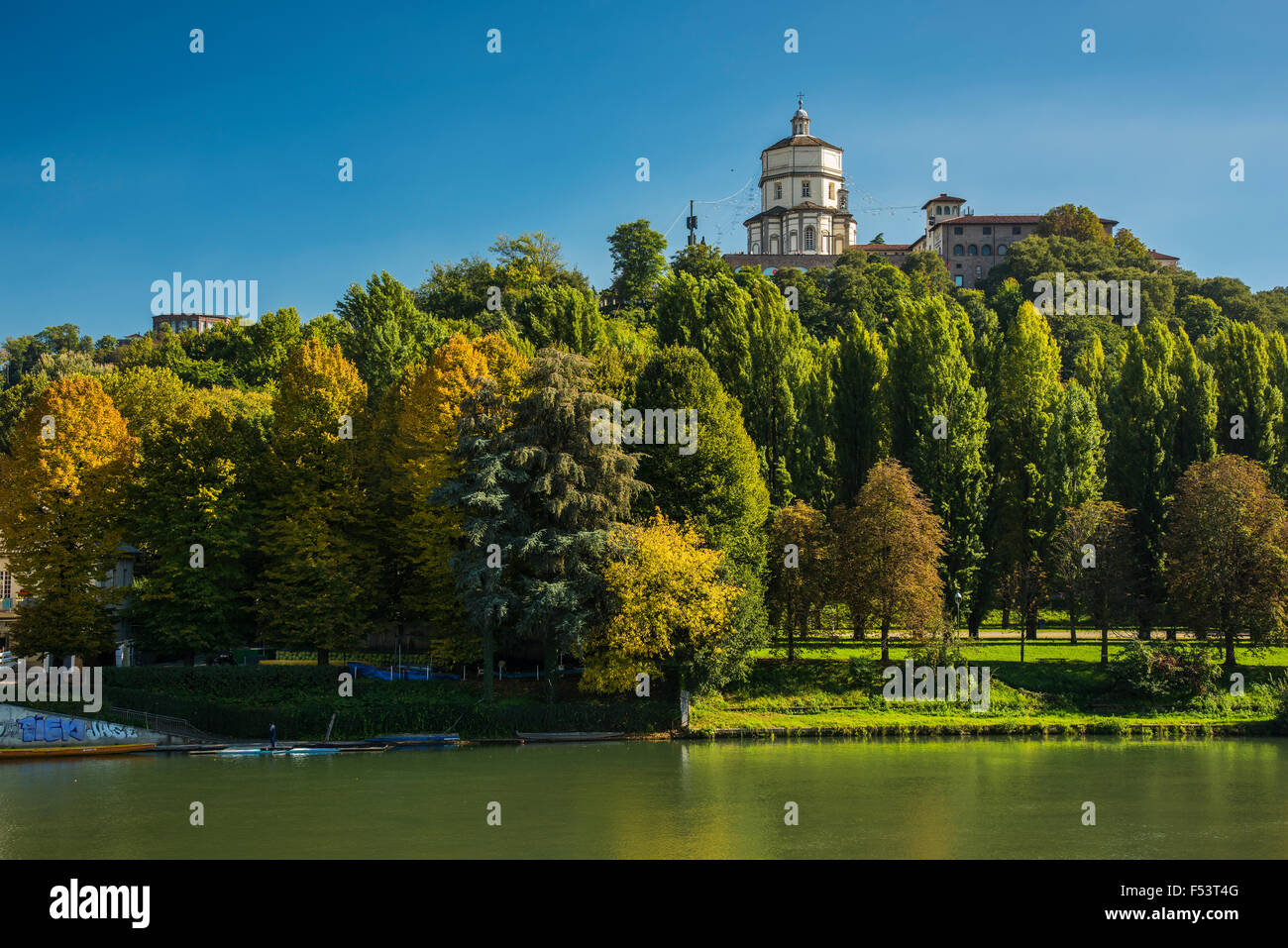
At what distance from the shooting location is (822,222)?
464 ft

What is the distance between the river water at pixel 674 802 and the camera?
87.7 feet

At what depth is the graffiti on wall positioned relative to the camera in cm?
4172

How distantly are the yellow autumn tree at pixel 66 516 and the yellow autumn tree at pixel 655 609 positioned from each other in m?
21.0

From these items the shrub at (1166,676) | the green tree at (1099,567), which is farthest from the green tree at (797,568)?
the shrub at (1166,676)

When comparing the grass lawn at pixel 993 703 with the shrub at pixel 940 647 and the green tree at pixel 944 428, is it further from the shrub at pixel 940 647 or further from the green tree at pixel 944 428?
the green tree at pixel 944 428

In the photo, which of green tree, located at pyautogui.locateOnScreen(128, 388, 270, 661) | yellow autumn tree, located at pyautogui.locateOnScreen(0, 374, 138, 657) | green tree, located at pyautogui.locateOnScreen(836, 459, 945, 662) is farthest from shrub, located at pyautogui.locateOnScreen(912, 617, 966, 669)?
yellow autumn tree, located at pyautogui.locateOnScreen(0, 374, 138, 657)

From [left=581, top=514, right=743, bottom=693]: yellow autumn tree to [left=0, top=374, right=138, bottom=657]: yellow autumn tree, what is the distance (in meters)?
21.0

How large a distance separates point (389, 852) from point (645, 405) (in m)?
27.3

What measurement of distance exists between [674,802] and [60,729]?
80.1ft

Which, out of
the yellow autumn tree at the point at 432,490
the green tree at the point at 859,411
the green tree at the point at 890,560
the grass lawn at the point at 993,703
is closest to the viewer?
the grass lawn at the point at 993,703

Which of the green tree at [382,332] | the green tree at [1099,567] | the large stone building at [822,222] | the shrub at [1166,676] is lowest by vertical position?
the shrub at [1166,676]

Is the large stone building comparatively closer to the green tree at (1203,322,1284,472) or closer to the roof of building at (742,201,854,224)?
the roof of building at (742,201,854,224)

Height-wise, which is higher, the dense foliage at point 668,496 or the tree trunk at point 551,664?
the dense foliage at point 668,496
